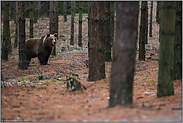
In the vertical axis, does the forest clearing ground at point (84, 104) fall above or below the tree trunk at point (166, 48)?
below

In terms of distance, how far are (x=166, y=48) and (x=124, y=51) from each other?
1.99 meters

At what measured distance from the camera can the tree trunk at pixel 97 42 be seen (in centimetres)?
923

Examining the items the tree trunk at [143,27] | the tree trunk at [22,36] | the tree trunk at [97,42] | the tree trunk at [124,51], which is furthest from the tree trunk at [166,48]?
the tree trunk at [22,36]

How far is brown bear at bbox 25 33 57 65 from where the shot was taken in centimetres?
1509

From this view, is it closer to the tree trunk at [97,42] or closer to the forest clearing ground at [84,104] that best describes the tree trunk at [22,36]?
the forest clearing ground at [84,104]

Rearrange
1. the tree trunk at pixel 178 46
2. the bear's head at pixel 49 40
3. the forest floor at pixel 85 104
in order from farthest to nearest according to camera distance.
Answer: the bear's head at pixel 49 40, the tree trunk at pixel 178 46, the forest floor at pixel 85 104

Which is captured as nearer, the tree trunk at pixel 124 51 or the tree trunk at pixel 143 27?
the tree trunk at pixel 124 51

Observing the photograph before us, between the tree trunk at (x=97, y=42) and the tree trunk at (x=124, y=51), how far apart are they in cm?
415

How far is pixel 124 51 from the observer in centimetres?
510

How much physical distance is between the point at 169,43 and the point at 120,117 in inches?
119

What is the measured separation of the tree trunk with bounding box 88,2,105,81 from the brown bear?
589cm

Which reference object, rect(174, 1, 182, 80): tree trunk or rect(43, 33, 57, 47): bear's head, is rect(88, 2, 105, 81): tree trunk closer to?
rect(174, 1, 182, 80): tree trunk

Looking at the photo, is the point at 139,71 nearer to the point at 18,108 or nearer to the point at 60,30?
the point at 18,108

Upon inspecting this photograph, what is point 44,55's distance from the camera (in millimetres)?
15297
